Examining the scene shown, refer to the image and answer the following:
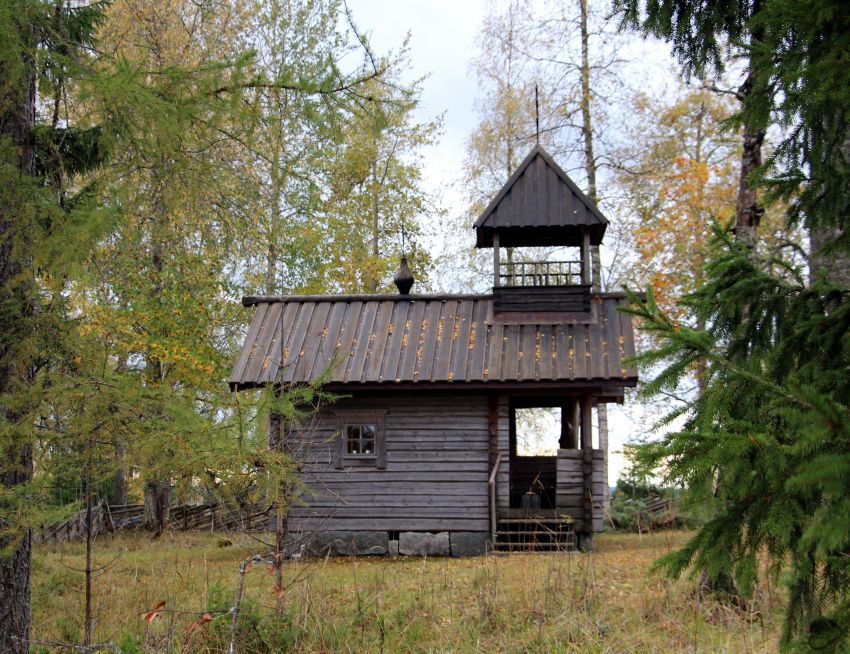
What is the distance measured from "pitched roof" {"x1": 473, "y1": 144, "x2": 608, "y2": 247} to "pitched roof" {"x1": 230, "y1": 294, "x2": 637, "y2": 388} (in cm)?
157

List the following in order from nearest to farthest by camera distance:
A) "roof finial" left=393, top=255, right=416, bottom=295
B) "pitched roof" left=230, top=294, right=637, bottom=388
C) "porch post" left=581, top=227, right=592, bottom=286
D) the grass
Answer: the grass
"pitched roof" left=230, top=294, right=637, bottom=388
"porch post" left=581, top=227, right=592, bottom=286
"roof finial" left=393, top=255, right=416, bottom=295

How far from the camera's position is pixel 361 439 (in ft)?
51.2

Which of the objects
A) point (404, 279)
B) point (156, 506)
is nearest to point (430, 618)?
point (404, 279)

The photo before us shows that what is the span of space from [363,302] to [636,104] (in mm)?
12349

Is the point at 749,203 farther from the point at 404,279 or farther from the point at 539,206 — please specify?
the point at 404,279

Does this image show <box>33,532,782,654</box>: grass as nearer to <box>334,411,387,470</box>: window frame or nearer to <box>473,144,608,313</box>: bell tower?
<box>334,411,387,470</box>: window frame

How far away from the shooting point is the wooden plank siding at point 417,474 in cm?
1523

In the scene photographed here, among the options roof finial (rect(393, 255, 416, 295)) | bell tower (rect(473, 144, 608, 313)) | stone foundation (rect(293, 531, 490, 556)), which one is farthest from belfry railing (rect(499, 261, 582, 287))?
stone foundation (rect(293, 531, 490, 556))

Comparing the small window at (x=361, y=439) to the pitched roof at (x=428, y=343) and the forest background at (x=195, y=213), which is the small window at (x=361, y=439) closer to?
the pitched roof at (x=428, y=343)

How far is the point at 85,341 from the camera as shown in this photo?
6.86m

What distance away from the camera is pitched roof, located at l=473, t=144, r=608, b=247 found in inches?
629

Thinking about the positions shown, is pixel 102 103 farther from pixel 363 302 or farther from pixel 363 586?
pixel 363 302

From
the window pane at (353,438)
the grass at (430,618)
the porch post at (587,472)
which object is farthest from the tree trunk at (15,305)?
the porch post at (587,472)

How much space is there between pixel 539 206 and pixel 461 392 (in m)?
4.04
